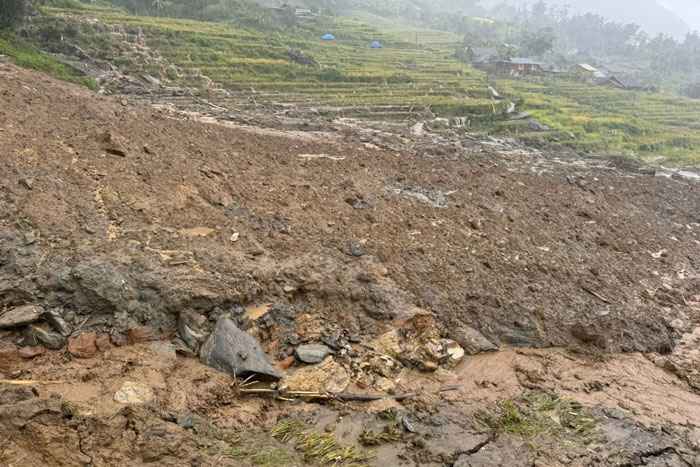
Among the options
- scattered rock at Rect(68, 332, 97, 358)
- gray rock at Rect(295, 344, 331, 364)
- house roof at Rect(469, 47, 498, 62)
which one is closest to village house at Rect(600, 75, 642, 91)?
house roof at Rect(469, 47, 498, 62)

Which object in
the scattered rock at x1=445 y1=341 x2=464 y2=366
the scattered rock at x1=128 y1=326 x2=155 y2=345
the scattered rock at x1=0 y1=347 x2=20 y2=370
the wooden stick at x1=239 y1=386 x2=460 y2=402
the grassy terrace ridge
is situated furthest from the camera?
the grassy terrace ridge

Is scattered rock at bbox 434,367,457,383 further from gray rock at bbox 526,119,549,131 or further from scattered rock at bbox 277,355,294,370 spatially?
gray rock at bbox 526,119,549,131

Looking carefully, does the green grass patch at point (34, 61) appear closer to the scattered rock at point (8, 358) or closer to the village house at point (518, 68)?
the scattered rock at point (8, 358)

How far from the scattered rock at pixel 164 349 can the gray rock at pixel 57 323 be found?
848 millimetres

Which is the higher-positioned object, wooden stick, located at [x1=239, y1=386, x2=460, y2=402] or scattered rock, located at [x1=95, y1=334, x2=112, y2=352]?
scattered rock, located at [x1=95, y1=334, x2=112, y2=352]

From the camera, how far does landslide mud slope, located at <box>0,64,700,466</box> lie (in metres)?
4.45

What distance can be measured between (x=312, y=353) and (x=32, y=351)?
9.37ft

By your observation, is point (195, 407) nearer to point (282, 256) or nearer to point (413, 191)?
point (282, 256)

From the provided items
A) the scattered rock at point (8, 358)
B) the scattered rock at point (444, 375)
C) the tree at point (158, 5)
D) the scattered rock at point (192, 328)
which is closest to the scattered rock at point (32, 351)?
the scattered rock at point (8, 358)

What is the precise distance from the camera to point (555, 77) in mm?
46531

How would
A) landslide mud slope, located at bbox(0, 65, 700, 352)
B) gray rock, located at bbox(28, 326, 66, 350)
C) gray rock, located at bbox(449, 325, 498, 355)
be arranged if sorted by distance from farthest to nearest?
gray rock, located at bbox(449, 325, 498, 355) < landslide mud slope, located at bbox(0, 65, 700, 352) < gray rock, located at bbox(28, 326, 66, 350)

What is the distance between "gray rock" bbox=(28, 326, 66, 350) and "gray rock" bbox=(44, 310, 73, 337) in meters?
0.08

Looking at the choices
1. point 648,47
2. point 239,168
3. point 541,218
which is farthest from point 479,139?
point 648,47

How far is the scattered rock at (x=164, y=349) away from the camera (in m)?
4.96
